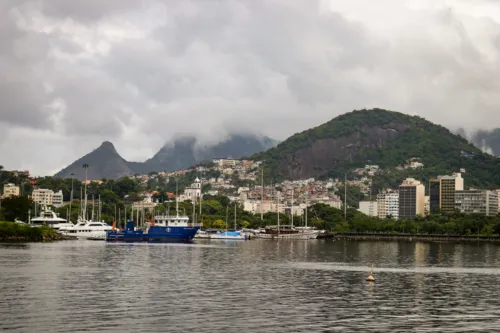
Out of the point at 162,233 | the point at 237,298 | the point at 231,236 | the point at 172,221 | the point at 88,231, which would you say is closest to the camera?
the point at 237,298

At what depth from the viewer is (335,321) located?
1702 inches

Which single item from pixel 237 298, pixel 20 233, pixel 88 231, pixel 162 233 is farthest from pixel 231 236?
pixel 237 298

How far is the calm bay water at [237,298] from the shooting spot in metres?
41.6

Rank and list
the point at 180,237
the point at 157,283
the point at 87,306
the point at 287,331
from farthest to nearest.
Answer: the point at 180,237 < the point at 157,283 < the point at 87,306 < the point at 287,331

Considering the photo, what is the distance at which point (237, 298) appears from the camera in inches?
2056

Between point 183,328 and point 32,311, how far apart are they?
9592mm

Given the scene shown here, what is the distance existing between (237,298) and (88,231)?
121m

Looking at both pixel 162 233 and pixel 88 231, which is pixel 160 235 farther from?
pixel 88 231

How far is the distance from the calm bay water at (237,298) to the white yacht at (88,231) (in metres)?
82.7

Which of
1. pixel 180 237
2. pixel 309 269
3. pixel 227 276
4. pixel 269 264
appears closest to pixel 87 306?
pixel 227 276

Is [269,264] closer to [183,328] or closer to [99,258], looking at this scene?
[99,258]

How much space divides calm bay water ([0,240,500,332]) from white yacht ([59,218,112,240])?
82690 mm

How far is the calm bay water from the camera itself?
41.6m

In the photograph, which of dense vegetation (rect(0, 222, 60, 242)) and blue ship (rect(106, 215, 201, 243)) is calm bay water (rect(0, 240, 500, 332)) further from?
blue ship (rect(106, 215, 201, 243))
